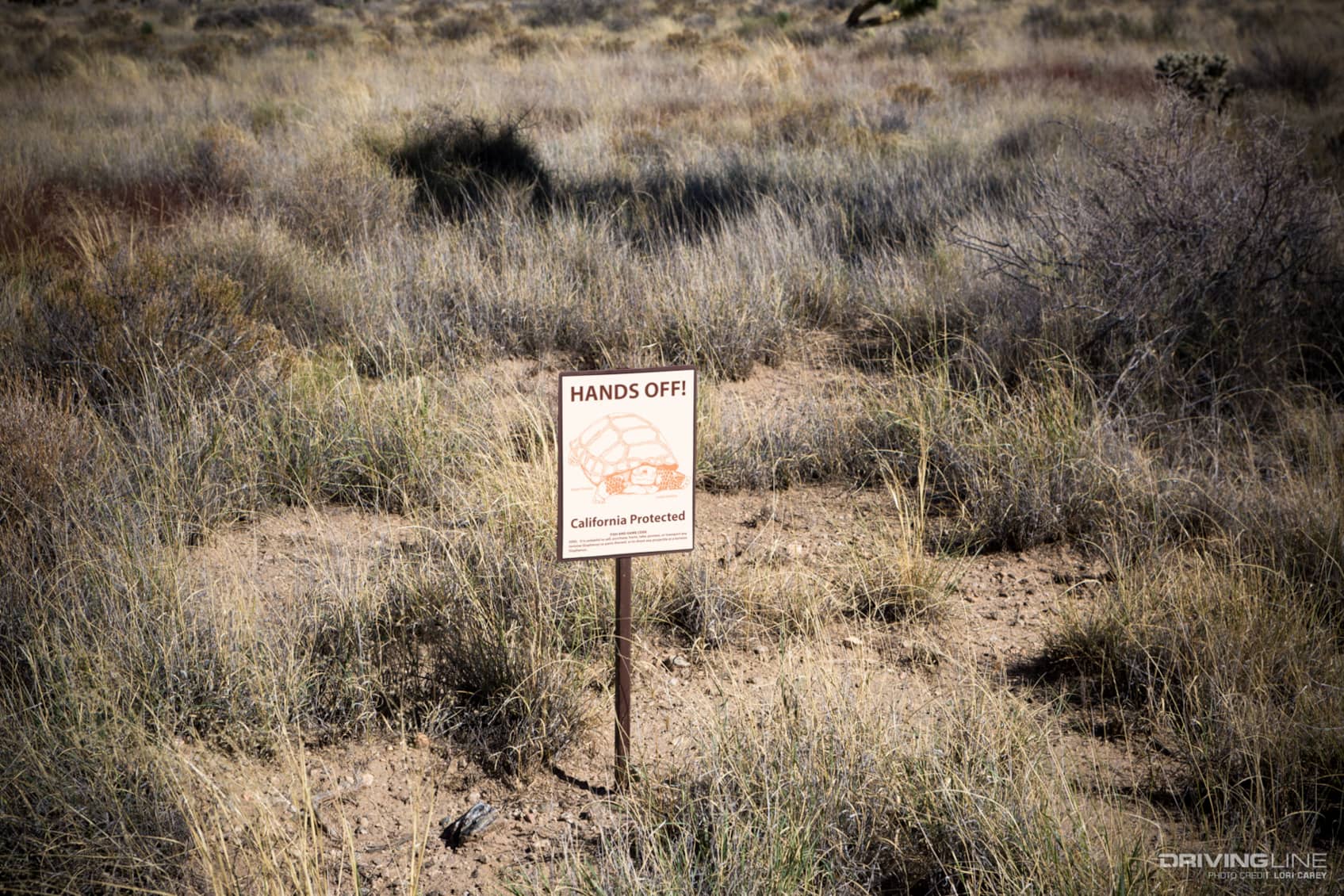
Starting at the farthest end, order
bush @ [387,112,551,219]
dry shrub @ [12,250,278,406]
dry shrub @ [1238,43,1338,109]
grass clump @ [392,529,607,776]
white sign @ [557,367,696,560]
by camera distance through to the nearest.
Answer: dry shrub @ [1238,43,1338,109]
bush @ [387,112,551,219]
dry shrub @ [12,250,278,406]
grass clump @ [392,529,607,776]
white sign @ [557,367,696,560]

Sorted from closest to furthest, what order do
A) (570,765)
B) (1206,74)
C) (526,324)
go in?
(570,765)
(526,324)
(1206,74)

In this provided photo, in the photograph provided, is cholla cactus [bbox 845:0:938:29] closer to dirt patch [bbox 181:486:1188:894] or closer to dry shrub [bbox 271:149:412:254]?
dry shrub [bbox 271:149:412:254]

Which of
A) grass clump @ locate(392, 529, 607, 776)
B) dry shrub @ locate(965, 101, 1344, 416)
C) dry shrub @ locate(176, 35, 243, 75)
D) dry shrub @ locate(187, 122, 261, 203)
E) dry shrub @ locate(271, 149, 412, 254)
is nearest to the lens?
grass clump @ locate(392, 529, 607, 776)

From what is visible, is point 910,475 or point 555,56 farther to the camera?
point 555,56

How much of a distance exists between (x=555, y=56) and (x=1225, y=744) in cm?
1982

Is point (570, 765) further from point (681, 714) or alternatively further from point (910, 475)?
point (910, 475)

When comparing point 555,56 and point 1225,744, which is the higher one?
point 555,56

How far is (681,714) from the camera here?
313 centimetres

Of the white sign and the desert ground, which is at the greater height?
the white sign

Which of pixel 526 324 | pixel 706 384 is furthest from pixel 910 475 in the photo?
pixel 526 324

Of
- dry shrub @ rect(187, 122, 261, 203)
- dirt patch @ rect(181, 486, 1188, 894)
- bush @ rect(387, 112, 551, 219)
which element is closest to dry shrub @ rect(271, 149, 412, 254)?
bush @ rect(387, 112, 551, 219)

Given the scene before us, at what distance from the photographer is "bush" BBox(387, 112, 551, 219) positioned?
885cm

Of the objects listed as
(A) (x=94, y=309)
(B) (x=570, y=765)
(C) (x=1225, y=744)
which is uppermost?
(A) (x=94, y=309)

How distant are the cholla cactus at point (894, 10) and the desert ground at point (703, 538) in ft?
80.7
